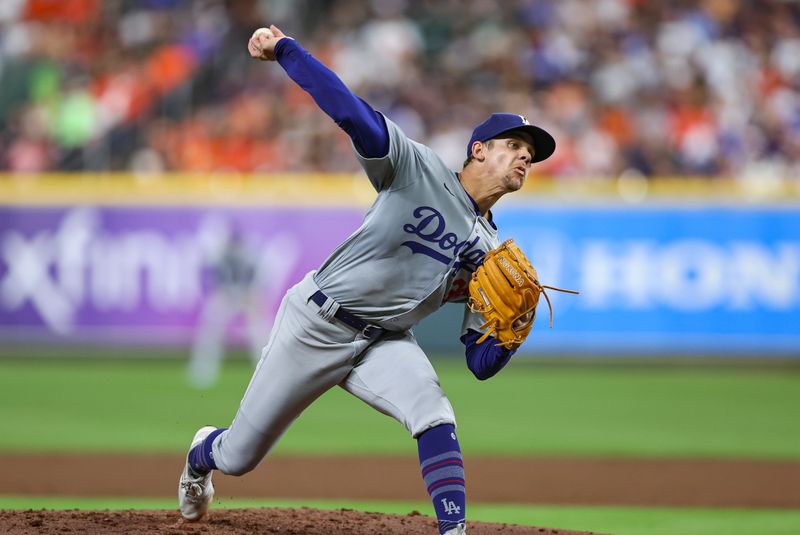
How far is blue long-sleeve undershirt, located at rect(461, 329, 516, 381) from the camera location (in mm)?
4930

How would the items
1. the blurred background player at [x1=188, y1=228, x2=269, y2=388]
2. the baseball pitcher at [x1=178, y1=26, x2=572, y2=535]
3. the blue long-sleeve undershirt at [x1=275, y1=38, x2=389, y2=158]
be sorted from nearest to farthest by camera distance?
the blue long-sleeve undershirt at [x1=275, y1=38, x2=389, y2=158] < the baseball pitcher at [x1=178, y1=26, x2=572, y2=535] < the blurred background player at [x1=188, y1=228, x2=269, y2=388]

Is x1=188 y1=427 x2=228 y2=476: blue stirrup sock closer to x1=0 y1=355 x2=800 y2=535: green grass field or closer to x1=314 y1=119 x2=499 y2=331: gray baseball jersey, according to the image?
x1=314 y1=119 x2=499 y2=331: gray baseball jersey

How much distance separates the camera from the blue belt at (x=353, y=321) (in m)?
4.97

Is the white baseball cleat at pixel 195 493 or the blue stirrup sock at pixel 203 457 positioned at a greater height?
the blue stirrup sock at pixel 203 457

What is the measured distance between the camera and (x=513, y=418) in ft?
35.8

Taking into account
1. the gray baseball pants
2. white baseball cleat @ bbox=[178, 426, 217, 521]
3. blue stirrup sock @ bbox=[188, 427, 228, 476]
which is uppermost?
the gray baseball pants

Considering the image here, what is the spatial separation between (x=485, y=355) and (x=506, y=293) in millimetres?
318

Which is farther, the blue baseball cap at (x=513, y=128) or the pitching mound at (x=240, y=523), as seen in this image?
the pitching mound at (x=240, y=523)

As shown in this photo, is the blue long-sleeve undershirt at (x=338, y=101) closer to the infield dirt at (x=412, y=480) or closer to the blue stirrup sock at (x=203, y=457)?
the blue stirrup sock at (x=203, y=457)

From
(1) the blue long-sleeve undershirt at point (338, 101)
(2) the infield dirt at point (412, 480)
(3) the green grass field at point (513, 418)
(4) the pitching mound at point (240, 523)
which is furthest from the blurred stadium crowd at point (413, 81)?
(1) the blue long-sleeve undershirt at point (338, 101)

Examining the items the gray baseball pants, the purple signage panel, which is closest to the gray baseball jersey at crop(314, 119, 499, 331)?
the gray baseball pants

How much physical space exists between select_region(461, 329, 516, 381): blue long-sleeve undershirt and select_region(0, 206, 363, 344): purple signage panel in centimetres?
960

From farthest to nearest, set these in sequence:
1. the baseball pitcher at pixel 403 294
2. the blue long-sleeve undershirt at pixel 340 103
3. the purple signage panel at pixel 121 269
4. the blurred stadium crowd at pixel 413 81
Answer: the blurred stadium crowd at pixel 413 81 → the purple signage panel at pixel 121 269 → the baseball pitcher at pixel 403 294 → the blue long-sleeve undershirt at pixel 340 103

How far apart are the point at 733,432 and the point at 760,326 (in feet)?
14.5
